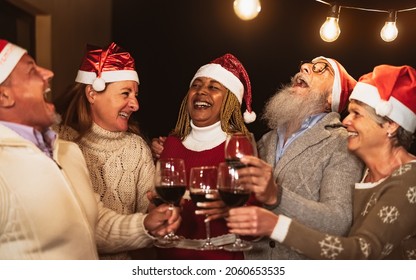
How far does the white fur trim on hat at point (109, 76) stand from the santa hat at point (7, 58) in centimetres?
65

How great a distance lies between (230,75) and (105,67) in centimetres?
49

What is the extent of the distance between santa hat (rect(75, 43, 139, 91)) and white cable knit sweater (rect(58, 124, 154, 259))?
19 cm

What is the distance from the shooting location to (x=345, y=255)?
1509 millimetres

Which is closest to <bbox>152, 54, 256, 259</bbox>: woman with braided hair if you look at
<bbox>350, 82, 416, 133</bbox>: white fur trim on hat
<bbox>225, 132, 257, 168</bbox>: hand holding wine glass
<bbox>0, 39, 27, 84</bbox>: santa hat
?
<bbox>225, 132, 257, 168</bbox>: hand holding wine glass

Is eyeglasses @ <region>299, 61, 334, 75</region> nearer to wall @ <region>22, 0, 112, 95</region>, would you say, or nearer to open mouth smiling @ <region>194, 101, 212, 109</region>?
open mouth smiling @ <region>194, 101, 212, 109</region>

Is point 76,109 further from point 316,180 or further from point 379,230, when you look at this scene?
point 379,230

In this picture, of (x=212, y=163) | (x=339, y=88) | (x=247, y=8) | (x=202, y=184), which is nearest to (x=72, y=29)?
(x=247, y=8)

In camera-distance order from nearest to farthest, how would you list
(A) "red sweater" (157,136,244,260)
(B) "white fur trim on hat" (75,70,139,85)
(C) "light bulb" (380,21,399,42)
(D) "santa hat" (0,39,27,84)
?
(D) "santa hat" (0,39,27,84), (A) "red sweater" (157,136,244,260), (B) "white fur trim on hat" (75,70,139,85), (C) "light bulb" (380,21,399,42)

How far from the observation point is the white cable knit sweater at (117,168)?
6.82 ft

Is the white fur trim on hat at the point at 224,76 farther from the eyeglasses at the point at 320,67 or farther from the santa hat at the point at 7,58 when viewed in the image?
the santa hat at the point at 7,58

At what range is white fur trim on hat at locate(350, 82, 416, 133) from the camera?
166cm

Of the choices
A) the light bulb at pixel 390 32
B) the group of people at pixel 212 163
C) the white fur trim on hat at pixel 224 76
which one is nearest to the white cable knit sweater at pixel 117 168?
the group of people at pixel 212 163
